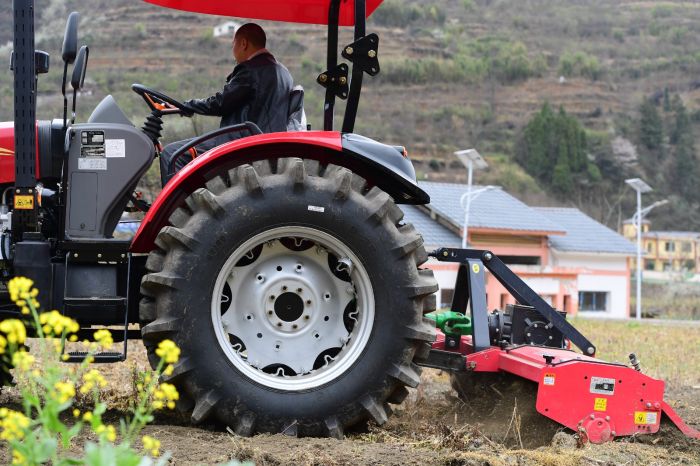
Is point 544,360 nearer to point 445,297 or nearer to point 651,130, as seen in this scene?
point 445,297

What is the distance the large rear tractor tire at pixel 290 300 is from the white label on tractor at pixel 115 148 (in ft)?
2.41

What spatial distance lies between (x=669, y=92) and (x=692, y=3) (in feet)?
105

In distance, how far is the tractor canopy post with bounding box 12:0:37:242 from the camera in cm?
501

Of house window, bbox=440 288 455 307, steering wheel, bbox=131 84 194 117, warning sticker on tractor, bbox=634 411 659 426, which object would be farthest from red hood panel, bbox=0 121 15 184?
house window, bbox=440 288 455 307

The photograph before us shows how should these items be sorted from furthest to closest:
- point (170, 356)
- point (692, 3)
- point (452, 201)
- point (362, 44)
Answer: point (692, 3) → point (452, 201) → point (362, 44) → point (170, 356)

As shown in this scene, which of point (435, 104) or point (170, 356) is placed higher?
point (435, 104)

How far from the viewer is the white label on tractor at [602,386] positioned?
5.38m

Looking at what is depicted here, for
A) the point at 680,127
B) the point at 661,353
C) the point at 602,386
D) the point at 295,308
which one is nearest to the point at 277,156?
the point at 295,308

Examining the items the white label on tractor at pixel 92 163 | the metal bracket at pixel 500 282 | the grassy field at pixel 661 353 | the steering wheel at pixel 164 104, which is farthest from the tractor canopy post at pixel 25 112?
the grassy field at pixel 661 353

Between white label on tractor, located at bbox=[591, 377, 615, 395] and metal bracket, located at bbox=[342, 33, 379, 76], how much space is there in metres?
2.01

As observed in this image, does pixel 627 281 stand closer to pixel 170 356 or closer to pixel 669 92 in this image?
pixel 170 356

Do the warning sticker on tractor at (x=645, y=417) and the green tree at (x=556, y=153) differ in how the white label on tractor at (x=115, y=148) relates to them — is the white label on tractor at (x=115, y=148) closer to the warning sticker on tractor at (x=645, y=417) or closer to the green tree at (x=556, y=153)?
the warning sticker on tractor at (x=645, y=417)

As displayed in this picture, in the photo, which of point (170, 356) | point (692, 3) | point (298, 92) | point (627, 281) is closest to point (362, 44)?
point (298, 92)

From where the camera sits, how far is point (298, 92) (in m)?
5.79
